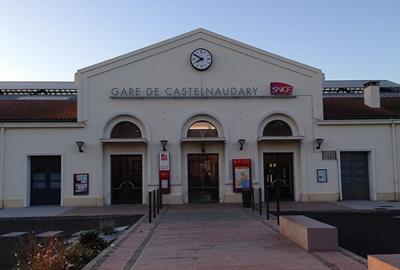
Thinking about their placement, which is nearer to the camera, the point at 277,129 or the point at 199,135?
the point at 199,135

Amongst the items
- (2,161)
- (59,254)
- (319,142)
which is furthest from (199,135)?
(59,254)

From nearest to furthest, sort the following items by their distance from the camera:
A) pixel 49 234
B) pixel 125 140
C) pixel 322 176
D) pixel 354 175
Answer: pixel 49 234 < pixel 125 140 < pixel 322 176 < pixel 354 175

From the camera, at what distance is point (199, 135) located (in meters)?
22.1

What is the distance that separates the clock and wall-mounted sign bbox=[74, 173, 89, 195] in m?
7.08

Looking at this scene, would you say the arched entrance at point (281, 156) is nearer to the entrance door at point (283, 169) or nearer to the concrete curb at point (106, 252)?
the entrance door at point (283, 169)

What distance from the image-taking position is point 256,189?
71.0ft

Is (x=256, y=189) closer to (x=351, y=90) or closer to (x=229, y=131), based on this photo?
(x=229, y=131)

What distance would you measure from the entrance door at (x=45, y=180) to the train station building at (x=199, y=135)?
5 cm

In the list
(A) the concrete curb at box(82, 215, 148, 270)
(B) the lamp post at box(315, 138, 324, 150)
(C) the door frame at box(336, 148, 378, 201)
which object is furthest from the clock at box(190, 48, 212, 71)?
(A) the concrete curb at box(82, 215, 148, 270)

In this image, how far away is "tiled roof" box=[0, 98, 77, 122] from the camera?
71.5 ft

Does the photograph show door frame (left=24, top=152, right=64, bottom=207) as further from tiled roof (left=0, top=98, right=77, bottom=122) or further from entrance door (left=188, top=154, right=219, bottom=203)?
entrance door (left=188, top=154, right=219, bottom=203)

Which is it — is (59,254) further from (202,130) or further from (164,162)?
(202,130)

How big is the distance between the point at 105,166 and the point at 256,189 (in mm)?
6963

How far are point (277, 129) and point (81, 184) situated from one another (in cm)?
937
